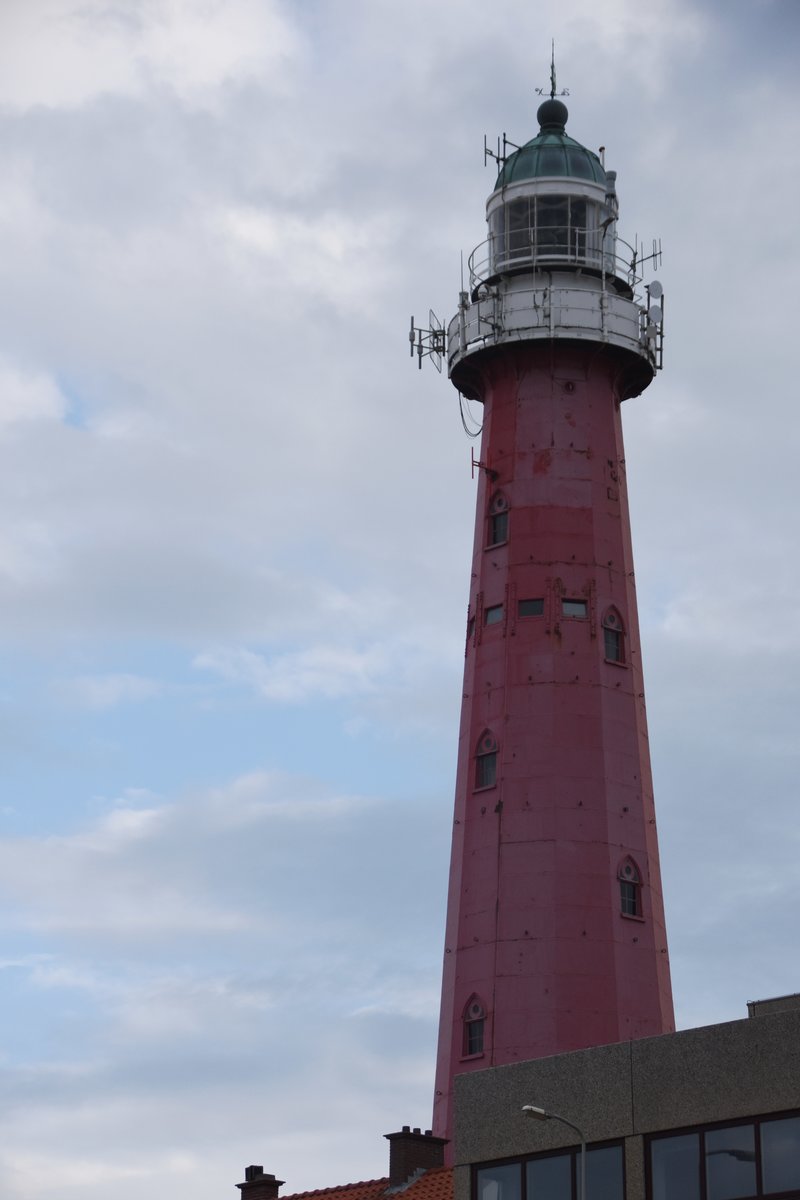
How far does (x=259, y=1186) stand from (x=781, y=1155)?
23723 millimetres

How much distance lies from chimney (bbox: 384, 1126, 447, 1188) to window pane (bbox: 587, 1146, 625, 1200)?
13.5 meters

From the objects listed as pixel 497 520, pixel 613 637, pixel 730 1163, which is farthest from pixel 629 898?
pixel 730 1163

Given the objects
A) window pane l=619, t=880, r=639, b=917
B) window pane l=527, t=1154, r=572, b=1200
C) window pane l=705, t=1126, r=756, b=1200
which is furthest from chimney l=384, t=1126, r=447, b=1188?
window pane l=705, t=1126, r=756, b=1200

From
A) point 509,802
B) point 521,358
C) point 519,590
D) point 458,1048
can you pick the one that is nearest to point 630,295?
point 521,358

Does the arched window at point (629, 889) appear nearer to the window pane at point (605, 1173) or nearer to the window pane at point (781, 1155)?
the window pane at point (605, 1173)

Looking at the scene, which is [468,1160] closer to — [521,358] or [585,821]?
[585,821]

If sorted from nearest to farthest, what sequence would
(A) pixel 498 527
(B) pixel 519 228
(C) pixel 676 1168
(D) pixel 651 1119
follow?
(C) pixel 676 1168
(D) pixel 651 1119
(A) pixel 498 527
(B) pixel 519 228

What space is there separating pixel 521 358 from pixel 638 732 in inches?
446

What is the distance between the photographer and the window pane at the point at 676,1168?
42281 mm

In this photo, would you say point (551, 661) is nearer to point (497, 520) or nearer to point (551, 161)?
point (497, 520)

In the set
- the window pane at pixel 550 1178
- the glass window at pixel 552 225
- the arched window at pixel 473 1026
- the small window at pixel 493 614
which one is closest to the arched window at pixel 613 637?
the small window at pixel 493 614

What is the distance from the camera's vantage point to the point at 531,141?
71938 millimetres

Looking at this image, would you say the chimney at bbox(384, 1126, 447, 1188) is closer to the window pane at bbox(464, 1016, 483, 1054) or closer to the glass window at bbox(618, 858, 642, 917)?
the window pane at bbox(464, 1016, 483, 1054)

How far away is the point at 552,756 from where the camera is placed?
6400 centimetres
